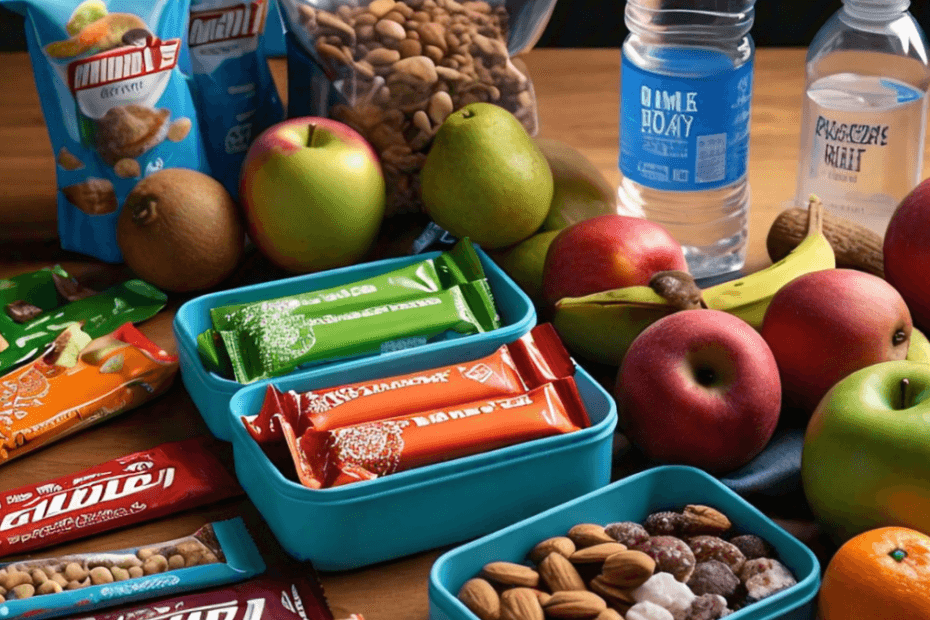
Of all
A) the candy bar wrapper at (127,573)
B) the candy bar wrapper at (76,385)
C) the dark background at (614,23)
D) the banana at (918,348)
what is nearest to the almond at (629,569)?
the candy bar wrapper at (127,573)

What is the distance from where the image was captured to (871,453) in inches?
29.1

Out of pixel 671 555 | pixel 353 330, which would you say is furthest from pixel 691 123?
pixel 671 555

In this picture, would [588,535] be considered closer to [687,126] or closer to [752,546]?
[752,546]

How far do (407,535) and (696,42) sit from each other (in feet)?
2.16

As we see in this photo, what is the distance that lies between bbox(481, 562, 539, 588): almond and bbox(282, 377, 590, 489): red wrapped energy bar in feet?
0.35

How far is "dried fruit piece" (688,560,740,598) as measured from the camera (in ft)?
2.29

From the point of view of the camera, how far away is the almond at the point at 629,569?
2.28 feet

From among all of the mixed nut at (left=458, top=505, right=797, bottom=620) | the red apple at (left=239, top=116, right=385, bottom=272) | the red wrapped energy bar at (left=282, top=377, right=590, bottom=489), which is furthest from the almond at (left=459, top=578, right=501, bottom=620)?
the red apple at (left=239, top=116, right=385, bottom=272)

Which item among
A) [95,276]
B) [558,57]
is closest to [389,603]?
[95,276]

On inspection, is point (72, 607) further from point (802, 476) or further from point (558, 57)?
point (558, 57)

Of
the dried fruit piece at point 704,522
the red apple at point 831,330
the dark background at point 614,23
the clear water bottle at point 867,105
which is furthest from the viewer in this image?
the dark background at point 614,23

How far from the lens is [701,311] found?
0.88m

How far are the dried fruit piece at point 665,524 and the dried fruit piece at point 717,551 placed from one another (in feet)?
0.06

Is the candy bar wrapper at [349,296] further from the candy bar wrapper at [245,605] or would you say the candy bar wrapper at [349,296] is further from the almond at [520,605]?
the almond at [520,605]
